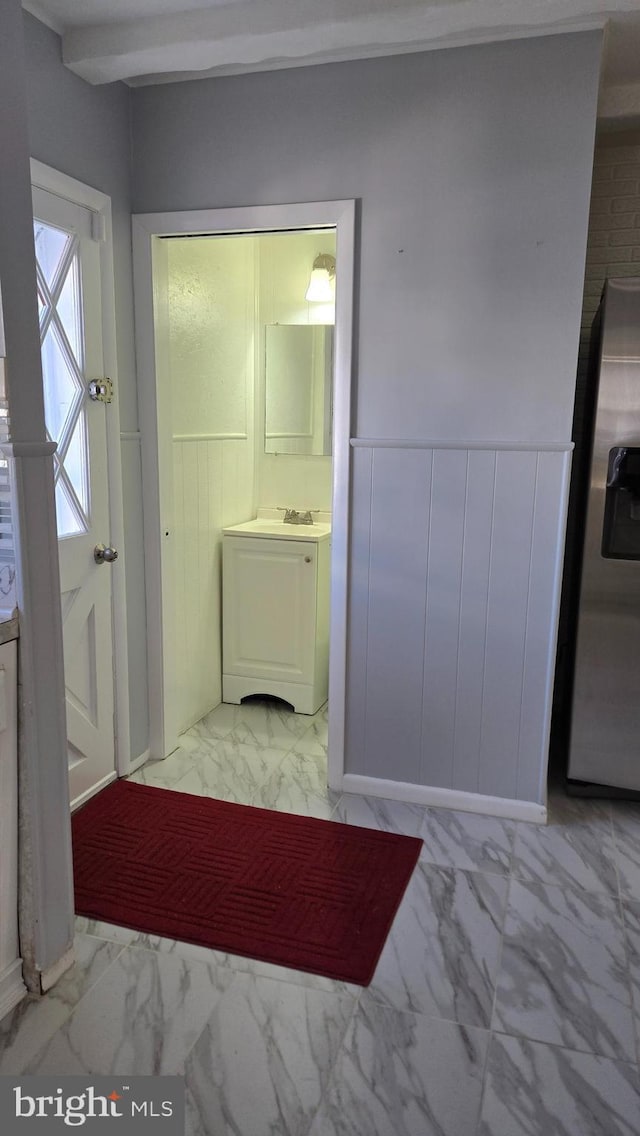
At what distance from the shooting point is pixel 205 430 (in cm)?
334

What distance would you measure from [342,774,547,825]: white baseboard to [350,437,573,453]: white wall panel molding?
3.99 feet

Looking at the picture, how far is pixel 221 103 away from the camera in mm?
2613

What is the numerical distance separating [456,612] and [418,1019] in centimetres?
128

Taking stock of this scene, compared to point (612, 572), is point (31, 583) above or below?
above

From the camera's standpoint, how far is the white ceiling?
6.85ft

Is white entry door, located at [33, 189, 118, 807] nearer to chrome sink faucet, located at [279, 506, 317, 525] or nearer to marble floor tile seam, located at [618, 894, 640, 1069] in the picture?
chrome sink faucet, located at [279, 506, 317, 525]

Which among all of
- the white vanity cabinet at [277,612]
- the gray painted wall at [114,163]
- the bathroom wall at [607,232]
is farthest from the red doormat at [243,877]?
the bathroom wall at [607,232]

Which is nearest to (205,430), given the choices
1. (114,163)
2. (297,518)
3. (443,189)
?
(297,518)

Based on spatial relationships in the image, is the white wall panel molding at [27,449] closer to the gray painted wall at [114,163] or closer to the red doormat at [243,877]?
the gray painted wall at [114,163]

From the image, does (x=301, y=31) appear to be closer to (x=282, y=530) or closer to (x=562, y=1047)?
(x=282, y=530)

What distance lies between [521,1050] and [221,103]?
2.94 meters

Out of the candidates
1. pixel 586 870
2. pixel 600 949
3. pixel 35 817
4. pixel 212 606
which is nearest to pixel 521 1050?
pixel 600 949

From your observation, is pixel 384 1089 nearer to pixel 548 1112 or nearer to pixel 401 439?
pixel 548 1112

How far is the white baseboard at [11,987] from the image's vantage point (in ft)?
5.68
